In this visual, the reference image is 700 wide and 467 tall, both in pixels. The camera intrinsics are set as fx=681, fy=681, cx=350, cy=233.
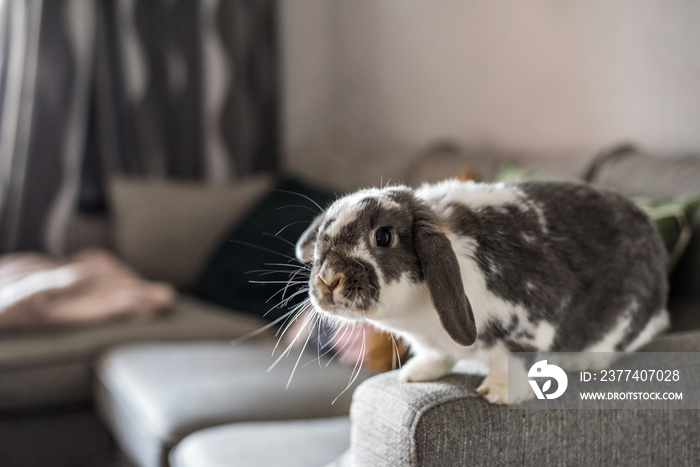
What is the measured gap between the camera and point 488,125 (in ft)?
7.29

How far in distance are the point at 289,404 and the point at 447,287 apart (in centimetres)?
83

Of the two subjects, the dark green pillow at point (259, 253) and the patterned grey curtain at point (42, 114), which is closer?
the dark green pillow at point (259, 253)

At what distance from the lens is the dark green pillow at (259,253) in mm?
2045


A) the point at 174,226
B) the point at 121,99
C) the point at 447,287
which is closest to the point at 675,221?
the point at 447,287

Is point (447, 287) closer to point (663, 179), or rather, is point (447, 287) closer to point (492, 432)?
point (492, 432)

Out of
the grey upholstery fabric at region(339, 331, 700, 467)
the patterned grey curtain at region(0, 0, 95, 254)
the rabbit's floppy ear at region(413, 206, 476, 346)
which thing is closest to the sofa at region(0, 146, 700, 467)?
the grey upholstery fabric at region(339, 331, 700, 467)

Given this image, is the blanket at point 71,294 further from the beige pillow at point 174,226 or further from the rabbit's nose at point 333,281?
the rabbit's nose at point 333,281

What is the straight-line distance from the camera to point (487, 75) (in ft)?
7.27

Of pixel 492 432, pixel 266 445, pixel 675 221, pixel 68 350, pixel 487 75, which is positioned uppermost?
pixel 487 75

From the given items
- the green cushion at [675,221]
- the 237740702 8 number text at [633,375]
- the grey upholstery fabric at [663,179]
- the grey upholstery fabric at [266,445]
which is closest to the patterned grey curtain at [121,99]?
the grey upholstery fabric at [266,445]

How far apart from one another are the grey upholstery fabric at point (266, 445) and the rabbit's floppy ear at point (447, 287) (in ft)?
1.75

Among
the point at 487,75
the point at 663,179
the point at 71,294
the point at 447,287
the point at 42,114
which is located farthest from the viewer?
the point at 42,114

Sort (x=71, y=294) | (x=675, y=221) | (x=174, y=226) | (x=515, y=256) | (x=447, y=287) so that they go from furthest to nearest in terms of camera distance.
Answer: (x=174, y=226)
(x=71, y=294)
(x=675, y=221)
(x=515, y=256)
(x=447, y=287)

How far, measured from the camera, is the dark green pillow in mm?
2045
